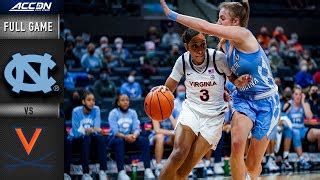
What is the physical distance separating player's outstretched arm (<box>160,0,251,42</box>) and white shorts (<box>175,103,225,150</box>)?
89 centimetres

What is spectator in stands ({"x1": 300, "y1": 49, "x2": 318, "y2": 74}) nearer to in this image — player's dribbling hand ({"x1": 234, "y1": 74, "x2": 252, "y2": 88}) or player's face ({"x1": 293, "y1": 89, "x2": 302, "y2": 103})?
player's face ({"x1": 293, "y1": 89, "x2": 302, "y2": 103})

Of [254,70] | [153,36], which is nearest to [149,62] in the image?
[153,36]

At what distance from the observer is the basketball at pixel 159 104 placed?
6930 mm

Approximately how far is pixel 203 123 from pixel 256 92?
0.61 m

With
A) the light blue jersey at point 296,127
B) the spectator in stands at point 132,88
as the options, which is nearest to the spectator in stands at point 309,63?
the light blue jersey at point 296,127

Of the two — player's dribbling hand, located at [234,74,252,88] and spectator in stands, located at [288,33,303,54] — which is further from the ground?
spectator in stands, located at [288,33,303,54]

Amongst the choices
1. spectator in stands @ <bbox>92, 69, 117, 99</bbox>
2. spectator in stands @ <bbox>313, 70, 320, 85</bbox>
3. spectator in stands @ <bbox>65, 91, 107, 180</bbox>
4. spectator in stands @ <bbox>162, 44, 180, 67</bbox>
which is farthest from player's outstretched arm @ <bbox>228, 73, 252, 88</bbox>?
spectator in stands @ <bbox>313, 70, 320, 85</bbox>

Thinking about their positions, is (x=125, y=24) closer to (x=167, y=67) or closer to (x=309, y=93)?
(x=167, y=67)

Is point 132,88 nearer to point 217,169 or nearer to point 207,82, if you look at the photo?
point 217,169

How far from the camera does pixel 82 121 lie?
10.8 metres

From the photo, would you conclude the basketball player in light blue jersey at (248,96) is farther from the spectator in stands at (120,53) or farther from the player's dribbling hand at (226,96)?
the spectator in stands at (120,53)

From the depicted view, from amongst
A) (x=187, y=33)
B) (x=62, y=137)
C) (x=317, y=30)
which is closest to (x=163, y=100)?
(x=187, y=33)

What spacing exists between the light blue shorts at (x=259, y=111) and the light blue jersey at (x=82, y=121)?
4259 mm

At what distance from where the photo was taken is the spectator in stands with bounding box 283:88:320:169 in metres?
12.7
